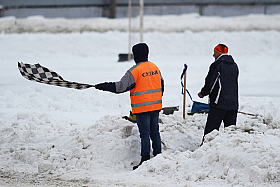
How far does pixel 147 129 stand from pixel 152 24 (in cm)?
1830

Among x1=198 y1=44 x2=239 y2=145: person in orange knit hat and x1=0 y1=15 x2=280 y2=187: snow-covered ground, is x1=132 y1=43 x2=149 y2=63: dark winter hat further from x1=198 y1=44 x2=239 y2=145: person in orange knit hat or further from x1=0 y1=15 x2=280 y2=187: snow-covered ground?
x1=0 y1=15 x2=280 y2=187: snow-covered ground

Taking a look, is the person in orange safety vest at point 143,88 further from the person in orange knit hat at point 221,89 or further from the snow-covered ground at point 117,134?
the person in orange knit hat at point 221,89

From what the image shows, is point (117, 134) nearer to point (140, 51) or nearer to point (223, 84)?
point (140, 51)

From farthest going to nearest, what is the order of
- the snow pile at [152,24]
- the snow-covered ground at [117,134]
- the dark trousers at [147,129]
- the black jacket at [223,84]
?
1. the snow pile at [152,24]
2. the black jacket at [223,84]
3. the dark trousers at [147,129]
4. the snow-covered ground at [117,134]

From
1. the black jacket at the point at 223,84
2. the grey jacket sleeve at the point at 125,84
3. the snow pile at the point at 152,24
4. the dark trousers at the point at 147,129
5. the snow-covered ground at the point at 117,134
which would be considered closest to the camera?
the snow-covered ground at the point at 117,134

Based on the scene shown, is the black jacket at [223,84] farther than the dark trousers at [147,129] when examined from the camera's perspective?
Yes

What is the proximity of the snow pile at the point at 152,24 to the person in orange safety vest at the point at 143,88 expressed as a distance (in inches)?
679

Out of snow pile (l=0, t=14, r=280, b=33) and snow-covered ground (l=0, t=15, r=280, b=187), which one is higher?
snow pile (l=0, t=14, r=280, b=33)

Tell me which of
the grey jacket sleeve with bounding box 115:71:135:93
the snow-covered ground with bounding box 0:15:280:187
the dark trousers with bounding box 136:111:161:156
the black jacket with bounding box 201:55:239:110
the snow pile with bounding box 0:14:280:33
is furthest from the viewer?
the snow pile with bounding box 0:14:280:33

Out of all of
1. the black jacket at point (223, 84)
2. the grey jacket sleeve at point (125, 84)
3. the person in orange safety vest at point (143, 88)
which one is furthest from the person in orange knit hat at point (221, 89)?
the grey jacket sleeve at point (125, 84)

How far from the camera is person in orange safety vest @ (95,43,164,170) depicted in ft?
15.6

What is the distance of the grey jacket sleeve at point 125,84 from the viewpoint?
4.72 metres

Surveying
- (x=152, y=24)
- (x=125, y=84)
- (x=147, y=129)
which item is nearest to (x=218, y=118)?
(x=147, y=129)

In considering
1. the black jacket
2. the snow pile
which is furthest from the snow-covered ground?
the snow pile
